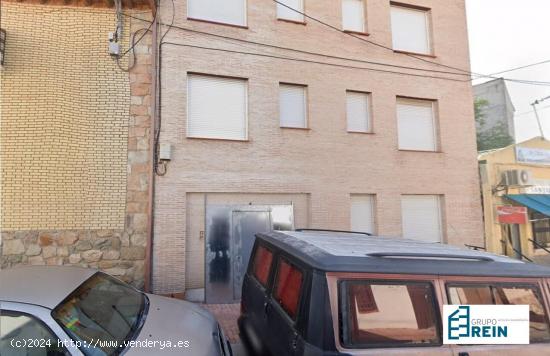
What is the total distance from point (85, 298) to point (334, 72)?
8806mm

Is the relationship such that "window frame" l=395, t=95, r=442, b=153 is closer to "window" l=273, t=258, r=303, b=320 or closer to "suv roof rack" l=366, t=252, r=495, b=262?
"suv roof rack" l=366, t=252, r=495, b=262

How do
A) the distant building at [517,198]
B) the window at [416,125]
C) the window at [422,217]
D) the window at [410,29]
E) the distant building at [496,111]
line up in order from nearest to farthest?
the window at [422,217]
the window at [416,125]
the window at [410,29]
the distant building at [517,198]
the distant building at [496,111]

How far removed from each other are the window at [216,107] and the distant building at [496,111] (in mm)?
21295

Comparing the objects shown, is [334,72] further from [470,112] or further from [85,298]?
[85,298]

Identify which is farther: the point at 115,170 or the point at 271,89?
the point at 271,89

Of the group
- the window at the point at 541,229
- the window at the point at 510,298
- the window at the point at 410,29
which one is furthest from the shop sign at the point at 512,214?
the window at the point at 510,298

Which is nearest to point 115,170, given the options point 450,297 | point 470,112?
point 450,297

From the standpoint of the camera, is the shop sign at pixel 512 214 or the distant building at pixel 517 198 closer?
the shop sign at pixel 512 214

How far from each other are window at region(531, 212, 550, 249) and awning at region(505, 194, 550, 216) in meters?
0.81

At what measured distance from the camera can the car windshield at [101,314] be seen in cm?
259

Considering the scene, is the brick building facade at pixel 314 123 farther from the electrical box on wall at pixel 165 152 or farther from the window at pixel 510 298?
the window at pixel 510 298

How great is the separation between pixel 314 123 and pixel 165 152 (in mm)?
4165

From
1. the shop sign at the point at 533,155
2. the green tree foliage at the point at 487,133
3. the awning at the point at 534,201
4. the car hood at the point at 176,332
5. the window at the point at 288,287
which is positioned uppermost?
the green tree foliage at the point at 487,133

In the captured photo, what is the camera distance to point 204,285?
26.8 feet
